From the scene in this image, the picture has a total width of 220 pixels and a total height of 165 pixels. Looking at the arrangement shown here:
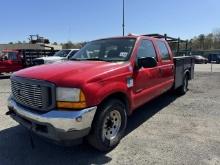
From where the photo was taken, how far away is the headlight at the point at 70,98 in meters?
3.60

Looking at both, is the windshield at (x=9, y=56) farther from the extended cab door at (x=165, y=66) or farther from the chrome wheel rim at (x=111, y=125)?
the chrome wheel rim at (x=111, y=125)

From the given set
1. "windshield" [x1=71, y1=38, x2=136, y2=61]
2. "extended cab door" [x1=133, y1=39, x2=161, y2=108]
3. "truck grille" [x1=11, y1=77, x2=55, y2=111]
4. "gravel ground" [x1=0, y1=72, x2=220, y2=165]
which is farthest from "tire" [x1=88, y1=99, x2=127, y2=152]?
"windshield" [x1=71, y1=38, x2=136, y2=61]

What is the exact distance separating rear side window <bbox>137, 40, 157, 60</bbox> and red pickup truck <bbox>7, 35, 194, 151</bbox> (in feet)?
0.05

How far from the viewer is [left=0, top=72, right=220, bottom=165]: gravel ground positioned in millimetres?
4004

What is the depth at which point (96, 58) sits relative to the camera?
519 cm

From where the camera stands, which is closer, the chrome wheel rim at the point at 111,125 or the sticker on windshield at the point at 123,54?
the chrome wheel rim at the point at 111,125

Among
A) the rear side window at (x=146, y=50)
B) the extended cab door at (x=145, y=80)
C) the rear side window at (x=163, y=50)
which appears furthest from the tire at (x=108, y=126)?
the rear side window at (x=163, y=50)

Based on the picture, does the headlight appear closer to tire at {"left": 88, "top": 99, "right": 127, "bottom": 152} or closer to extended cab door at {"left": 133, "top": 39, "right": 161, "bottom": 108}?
tire at {"left": 88, "top": 99, "right": 127, "bottom": 152}

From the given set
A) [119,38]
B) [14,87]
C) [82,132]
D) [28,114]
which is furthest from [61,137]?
[119,38]

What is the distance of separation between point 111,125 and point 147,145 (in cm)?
75

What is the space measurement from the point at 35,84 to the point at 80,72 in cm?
69

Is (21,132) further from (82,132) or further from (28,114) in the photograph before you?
(82,132)

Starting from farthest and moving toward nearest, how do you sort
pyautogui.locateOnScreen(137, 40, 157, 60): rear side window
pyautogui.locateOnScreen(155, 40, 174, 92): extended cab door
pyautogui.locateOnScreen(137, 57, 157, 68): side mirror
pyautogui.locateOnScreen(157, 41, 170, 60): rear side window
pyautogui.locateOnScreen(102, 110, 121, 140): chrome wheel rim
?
pyautogui.locateOnScreen(157, 41, 170, 60): rear side window → pyautogui.locateOnScreen(155, 40, 174, 92): extended cab door → pyautogui.locateOnScreen(137, 40, 157, 60): rear side window → pyautogui.locateOnScreen(137, 57, 157, 68): side mirror → pyautogui.locateOnScreen(102, 110, 121, 140): chrome wheel rim

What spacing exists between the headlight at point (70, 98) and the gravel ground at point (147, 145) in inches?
37.5
